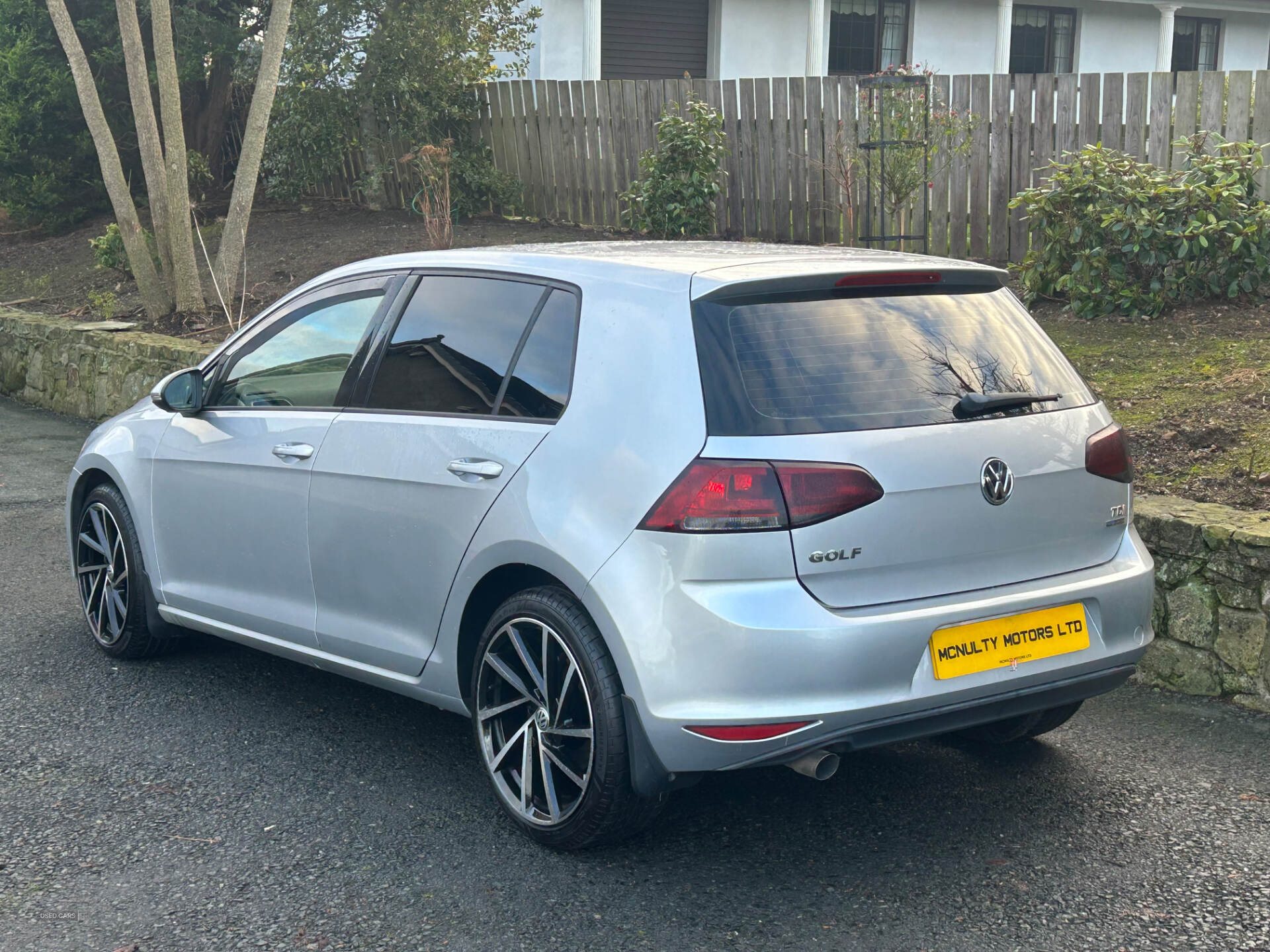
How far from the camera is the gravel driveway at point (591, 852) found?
328 centimetres

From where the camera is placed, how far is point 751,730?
3236mm

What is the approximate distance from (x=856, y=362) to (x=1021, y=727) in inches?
63.5

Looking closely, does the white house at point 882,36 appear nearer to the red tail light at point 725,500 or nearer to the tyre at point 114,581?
the tyre at point 114,581

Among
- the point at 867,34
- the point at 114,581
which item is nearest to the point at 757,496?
the point at 114,581

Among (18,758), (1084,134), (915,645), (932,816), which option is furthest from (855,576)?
(1084,134)

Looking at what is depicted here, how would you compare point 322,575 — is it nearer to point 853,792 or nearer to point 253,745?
point 253,745

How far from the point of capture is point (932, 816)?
392 centimetres

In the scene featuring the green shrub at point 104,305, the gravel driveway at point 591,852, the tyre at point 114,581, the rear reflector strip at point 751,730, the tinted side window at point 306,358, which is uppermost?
the tinted side window at point 306,358

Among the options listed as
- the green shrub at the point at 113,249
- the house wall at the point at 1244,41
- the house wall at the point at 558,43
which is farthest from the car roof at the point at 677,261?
the house wall at the point at 1244,41

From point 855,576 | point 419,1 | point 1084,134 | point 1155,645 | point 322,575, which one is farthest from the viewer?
point 419,1

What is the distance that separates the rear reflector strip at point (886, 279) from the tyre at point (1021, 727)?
1458mm

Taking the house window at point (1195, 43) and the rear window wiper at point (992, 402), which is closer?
the rear window wiper at point (992, 402)

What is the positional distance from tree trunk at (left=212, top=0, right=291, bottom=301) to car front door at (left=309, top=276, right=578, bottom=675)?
8540mm

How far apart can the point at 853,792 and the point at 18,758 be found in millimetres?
2707
